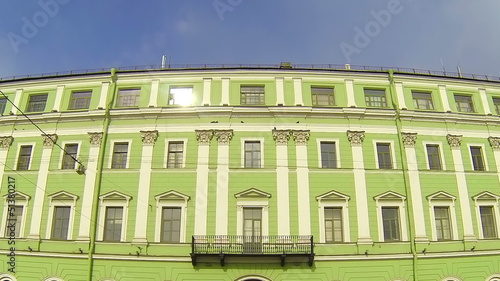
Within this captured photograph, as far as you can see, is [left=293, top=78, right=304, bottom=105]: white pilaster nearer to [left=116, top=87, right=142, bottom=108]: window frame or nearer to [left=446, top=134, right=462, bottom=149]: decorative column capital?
[left=446, top=134, right=462, bottom=149]: decorative column capital

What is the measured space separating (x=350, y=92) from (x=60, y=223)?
19.8m

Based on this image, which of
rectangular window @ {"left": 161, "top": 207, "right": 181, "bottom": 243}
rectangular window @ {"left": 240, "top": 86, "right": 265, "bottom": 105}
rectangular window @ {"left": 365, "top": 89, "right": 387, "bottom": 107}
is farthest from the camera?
rectangular window @ {"left": 365, "top": 89, "right": 387, "bottom": 107}

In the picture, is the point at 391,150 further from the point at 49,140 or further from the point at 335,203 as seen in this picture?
the point at 49,140

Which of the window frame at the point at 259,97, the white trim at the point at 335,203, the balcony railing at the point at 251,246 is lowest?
the balcony railing at the point at 251,246

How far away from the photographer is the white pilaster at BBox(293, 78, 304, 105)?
21578 mm

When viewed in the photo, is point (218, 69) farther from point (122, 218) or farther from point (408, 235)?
point (408, 235)

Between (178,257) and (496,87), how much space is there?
2393cm

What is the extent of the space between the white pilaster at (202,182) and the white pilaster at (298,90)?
5.85 metres

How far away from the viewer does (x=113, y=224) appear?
20000mm

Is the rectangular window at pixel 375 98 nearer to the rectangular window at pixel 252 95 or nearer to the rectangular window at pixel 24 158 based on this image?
the rectangular window at pixel 252 95

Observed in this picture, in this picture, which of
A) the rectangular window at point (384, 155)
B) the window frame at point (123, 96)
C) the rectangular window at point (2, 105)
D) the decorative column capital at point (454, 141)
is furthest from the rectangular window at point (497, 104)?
the rectangular window at point (2, 105)

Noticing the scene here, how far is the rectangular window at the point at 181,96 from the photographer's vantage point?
21.9 metres

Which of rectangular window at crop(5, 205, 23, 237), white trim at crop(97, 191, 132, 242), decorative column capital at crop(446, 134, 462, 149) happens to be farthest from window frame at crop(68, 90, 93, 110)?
decorative column capital at crop(446, 134, 462, 149)

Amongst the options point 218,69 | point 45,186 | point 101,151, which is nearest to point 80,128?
point 101,151
